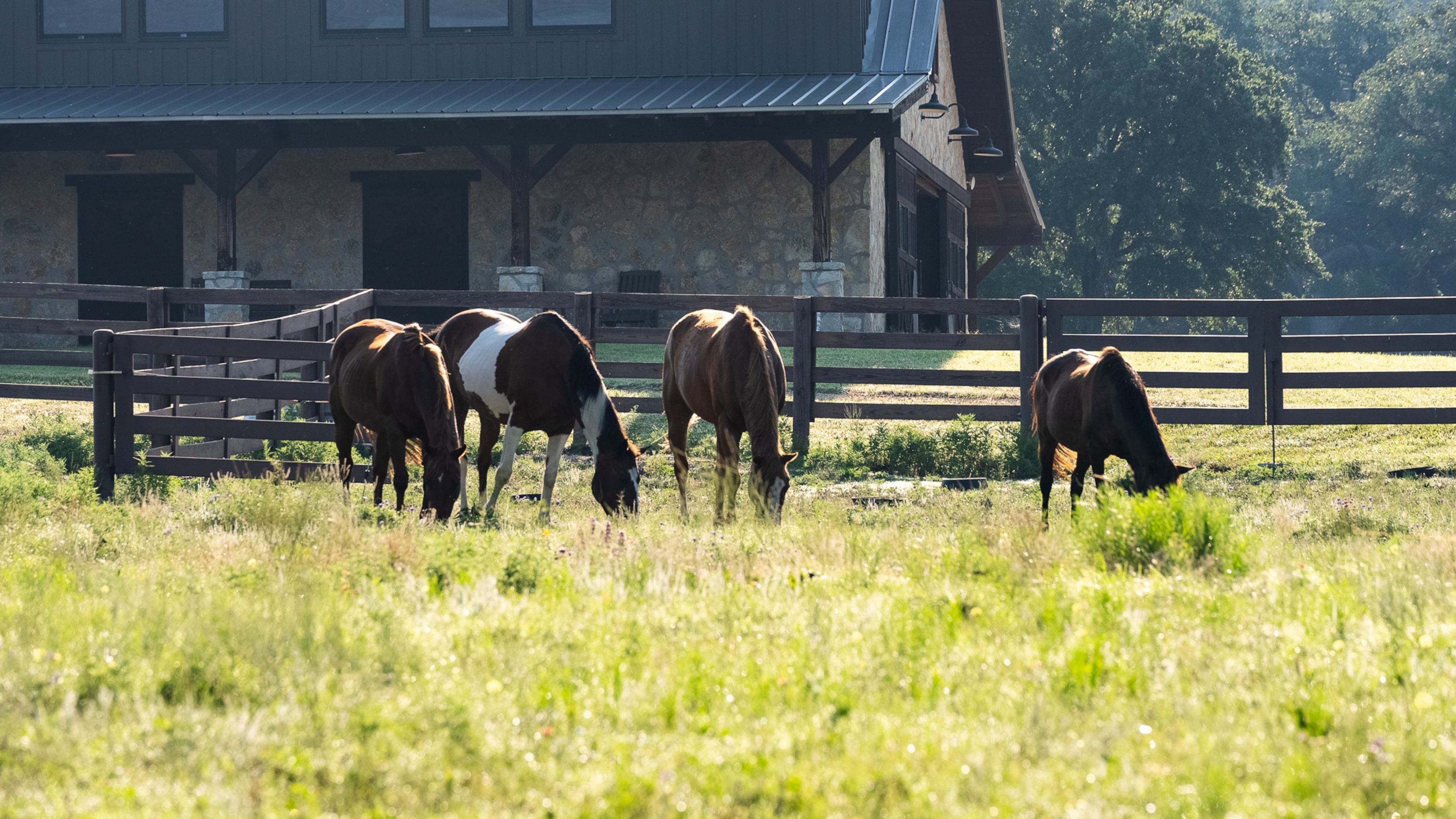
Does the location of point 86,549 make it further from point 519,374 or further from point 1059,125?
point 1059,125

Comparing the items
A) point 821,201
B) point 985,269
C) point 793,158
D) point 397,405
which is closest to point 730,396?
point 397,405

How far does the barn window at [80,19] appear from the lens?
23.0m

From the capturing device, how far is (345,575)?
6.29 meters

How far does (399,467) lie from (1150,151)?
40.9 meters

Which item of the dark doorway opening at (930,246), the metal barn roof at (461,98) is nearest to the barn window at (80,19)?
the metal barn roof at (461,98)

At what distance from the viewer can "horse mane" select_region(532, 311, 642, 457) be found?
8859mm

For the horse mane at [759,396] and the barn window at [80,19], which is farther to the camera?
the barn window at [80,19]

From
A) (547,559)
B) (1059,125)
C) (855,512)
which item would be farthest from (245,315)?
(1059,125)

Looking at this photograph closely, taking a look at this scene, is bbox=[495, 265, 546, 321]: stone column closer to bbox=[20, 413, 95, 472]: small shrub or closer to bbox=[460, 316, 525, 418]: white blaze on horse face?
bbox=[20, 413, 95, 472]: small shrub

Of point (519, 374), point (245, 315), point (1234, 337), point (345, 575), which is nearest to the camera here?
point (345, 575)

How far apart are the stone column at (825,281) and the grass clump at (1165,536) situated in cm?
1296

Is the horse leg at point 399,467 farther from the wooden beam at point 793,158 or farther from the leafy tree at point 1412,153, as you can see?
the leafy tree at point 1412,153

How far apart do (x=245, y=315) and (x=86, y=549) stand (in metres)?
15.2

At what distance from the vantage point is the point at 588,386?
9125 mm
